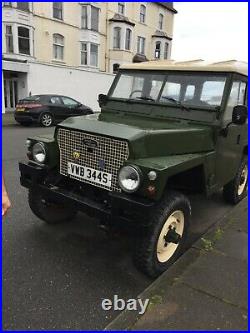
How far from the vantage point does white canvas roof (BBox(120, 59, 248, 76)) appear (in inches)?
167

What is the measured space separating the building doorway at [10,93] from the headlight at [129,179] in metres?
20.1

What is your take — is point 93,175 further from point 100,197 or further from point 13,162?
point 13,162

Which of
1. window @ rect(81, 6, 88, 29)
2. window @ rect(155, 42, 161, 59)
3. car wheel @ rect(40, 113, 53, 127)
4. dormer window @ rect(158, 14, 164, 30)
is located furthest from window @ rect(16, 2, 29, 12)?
dormer window @ rect(158, 14, 164, 30)

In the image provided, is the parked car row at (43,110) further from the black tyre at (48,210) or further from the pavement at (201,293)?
the pavement at (201,293)

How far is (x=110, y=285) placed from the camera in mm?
3373

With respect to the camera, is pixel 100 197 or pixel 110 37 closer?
pixel 100 197

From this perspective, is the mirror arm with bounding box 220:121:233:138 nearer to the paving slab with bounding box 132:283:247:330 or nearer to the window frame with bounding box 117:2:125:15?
the paving slab with bounding box 132:283:247:330

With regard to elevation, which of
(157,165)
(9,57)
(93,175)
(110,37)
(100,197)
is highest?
(110,37)

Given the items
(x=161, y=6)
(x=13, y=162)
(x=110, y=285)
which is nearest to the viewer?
(x=110, y=285)

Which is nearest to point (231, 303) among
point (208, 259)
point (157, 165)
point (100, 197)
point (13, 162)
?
point (208, 259)

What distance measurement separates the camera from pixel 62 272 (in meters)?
3.52

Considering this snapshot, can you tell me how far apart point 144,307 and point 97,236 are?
1.54 metres

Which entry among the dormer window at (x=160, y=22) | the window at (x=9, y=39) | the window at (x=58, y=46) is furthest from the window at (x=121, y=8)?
the window at (x=9, y=39)

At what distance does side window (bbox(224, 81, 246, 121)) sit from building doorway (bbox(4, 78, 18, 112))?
19096 mm
